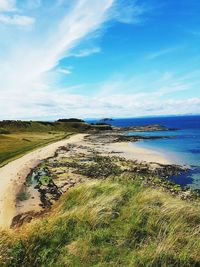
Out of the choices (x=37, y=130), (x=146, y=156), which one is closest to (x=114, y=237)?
(x=146, y=156)

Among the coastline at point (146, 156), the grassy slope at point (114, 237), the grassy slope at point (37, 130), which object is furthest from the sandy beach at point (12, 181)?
the grassy slope at point (37, 130)

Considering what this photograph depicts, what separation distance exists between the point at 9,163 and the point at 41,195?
18785 mm

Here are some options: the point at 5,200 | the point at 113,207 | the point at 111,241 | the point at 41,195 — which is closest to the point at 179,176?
the point at 41,195

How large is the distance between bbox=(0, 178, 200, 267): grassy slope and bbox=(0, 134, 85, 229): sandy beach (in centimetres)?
477

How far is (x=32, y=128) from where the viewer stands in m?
128

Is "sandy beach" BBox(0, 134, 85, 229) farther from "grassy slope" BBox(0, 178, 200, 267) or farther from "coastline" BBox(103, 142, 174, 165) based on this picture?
"coastline" BBox(103, 142, 174, 165)

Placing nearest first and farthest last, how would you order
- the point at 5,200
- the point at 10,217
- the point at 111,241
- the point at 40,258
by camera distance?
the point at 40,258 < the point at 111,241 < the point at 10,217 < the point at 5,200

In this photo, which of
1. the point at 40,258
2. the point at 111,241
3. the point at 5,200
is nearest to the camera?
the point at 40,258

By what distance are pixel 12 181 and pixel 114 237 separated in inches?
930

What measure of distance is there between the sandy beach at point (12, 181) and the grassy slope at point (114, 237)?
4775 millimetres

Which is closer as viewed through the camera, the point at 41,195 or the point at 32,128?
the point at 41,195

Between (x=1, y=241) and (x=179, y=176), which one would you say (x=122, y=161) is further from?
(x=1, y=241)

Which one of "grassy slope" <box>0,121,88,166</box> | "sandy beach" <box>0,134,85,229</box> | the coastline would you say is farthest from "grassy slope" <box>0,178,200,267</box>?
"grassy slope" <box>0,121,88,166</box>

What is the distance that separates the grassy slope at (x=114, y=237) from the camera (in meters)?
11.4
